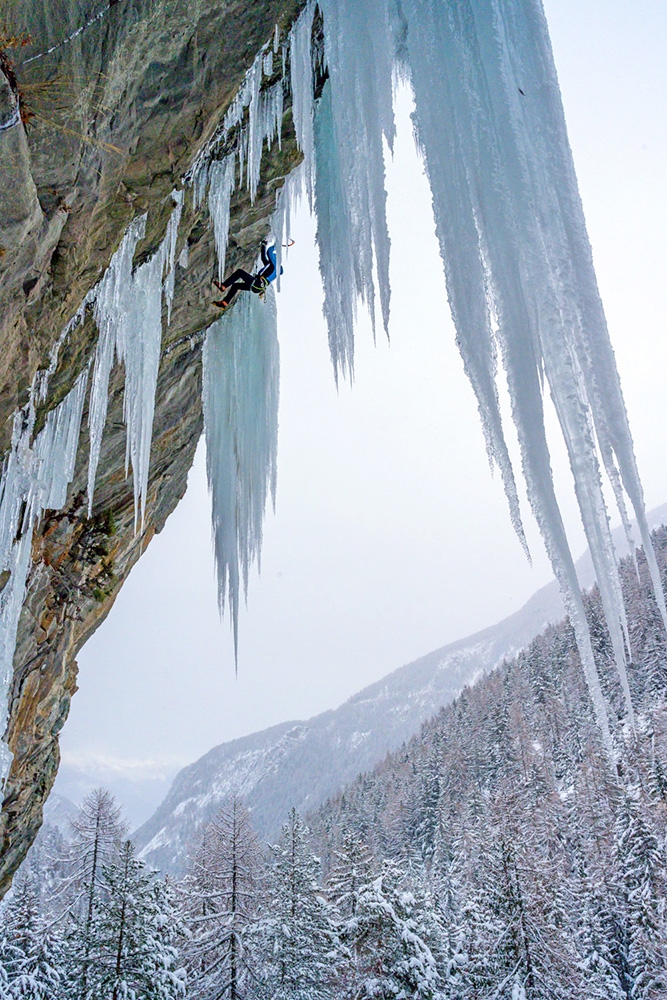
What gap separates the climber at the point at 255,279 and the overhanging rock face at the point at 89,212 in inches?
7.9

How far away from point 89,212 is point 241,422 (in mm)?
3482

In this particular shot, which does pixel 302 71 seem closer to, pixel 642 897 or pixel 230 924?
pixel 230 924

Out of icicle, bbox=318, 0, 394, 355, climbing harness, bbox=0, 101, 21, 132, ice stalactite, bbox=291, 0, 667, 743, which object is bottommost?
ice stalactite, bbox=291, 0, 667, 743

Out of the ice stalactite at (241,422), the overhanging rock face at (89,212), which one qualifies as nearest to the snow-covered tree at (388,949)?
the overhanging rock face at (89,212)

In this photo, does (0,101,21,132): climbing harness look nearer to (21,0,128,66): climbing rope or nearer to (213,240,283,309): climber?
(21,0,128,66): climbing rope

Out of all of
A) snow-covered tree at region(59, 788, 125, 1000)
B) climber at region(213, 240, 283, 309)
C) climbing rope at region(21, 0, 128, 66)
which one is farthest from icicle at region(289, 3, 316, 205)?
snow-covered tree at region(59, 788, 125, 1000)

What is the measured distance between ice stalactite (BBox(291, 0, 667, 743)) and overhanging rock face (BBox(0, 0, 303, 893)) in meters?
1.39

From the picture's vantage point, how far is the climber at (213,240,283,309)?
6.66 meters

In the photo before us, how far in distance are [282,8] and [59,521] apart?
5.02 m

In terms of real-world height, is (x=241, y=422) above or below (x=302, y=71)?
below

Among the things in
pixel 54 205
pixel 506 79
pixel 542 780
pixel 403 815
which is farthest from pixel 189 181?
pixel 403 815

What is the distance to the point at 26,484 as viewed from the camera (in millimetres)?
5090

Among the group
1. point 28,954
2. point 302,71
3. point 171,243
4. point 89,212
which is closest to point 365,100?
point 302,71

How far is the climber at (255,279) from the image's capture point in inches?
262
